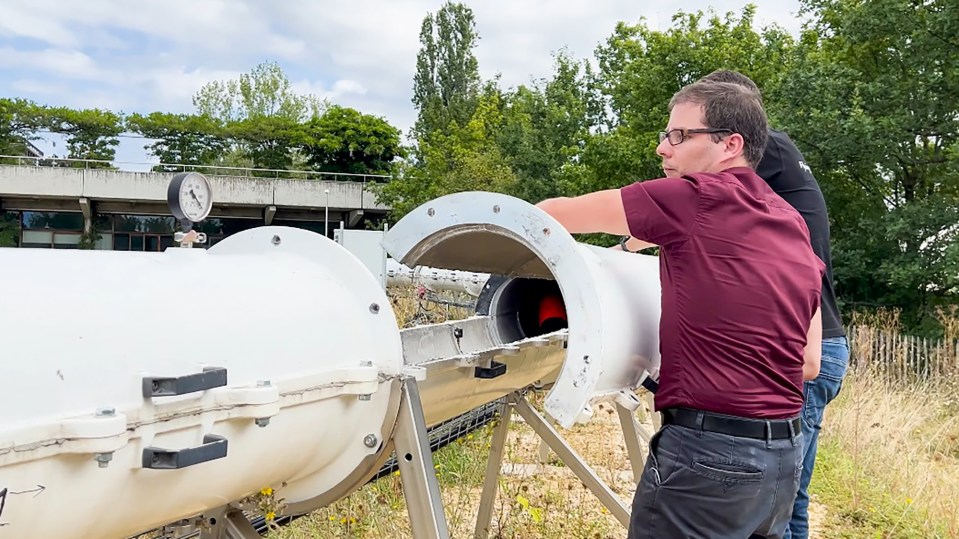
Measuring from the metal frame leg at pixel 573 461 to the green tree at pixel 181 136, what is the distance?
118ft

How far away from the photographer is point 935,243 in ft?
47.5

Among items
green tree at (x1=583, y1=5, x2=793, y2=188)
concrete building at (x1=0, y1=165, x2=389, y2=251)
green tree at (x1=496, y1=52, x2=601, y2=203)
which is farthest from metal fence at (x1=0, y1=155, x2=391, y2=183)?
green tree at (x1=583, y1=5, x2=793, y2=188)

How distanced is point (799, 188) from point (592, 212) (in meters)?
1.29

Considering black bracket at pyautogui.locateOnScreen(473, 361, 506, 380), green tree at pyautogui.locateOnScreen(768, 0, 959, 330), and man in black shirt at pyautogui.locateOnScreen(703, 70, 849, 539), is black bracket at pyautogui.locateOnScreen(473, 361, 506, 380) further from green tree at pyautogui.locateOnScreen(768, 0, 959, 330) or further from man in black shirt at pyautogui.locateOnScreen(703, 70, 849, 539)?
green tree at pyautogui.locateOnScreen(768, 0, 959, 330)

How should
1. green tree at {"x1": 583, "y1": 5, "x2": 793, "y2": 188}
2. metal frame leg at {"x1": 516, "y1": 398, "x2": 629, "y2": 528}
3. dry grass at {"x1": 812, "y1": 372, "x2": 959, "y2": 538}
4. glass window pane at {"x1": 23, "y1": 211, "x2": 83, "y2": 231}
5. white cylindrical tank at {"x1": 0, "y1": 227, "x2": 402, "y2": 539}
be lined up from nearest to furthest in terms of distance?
white cylindrical tank at {"x1": 0, "y1": 227, "x2": 402, "y2": 539}
metal frame leg at {"x1": 516, "y1": 398, "x2": 629, "y2": 528}
dry grass at {"x1": 812, "y1": 372, "x2": 959, "y2": 538}
green tree at {"x1": 583, "y1": 5, "x2": 793, "y2": 188}
glass window pane at {"x1": 23, "y1": 211, "x2": 83, "y2": 231}

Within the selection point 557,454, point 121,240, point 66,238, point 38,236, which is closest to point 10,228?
point 38,236

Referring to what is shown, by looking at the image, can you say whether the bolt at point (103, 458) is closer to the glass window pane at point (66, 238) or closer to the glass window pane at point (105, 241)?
the glass window pane at point (105, 241)

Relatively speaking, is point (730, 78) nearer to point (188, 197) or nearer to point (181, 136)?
point (188, 197)

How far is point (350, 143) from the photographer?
1412 inches

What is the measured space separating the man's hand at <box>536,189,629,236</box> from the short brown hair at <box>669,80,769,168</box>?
A: 0.33 meters

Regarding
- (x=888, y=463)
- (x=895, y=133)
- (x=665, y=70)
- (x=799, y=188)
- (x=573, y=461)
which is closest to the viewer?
(x=799, y=188)

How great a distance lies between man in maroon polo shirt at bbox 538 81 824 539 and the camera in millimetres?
1781

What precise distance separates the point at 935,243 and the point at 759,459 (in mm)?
14808

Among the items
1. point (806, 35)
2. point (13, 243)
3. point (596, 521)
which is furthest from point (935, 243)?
point (13, 243)
